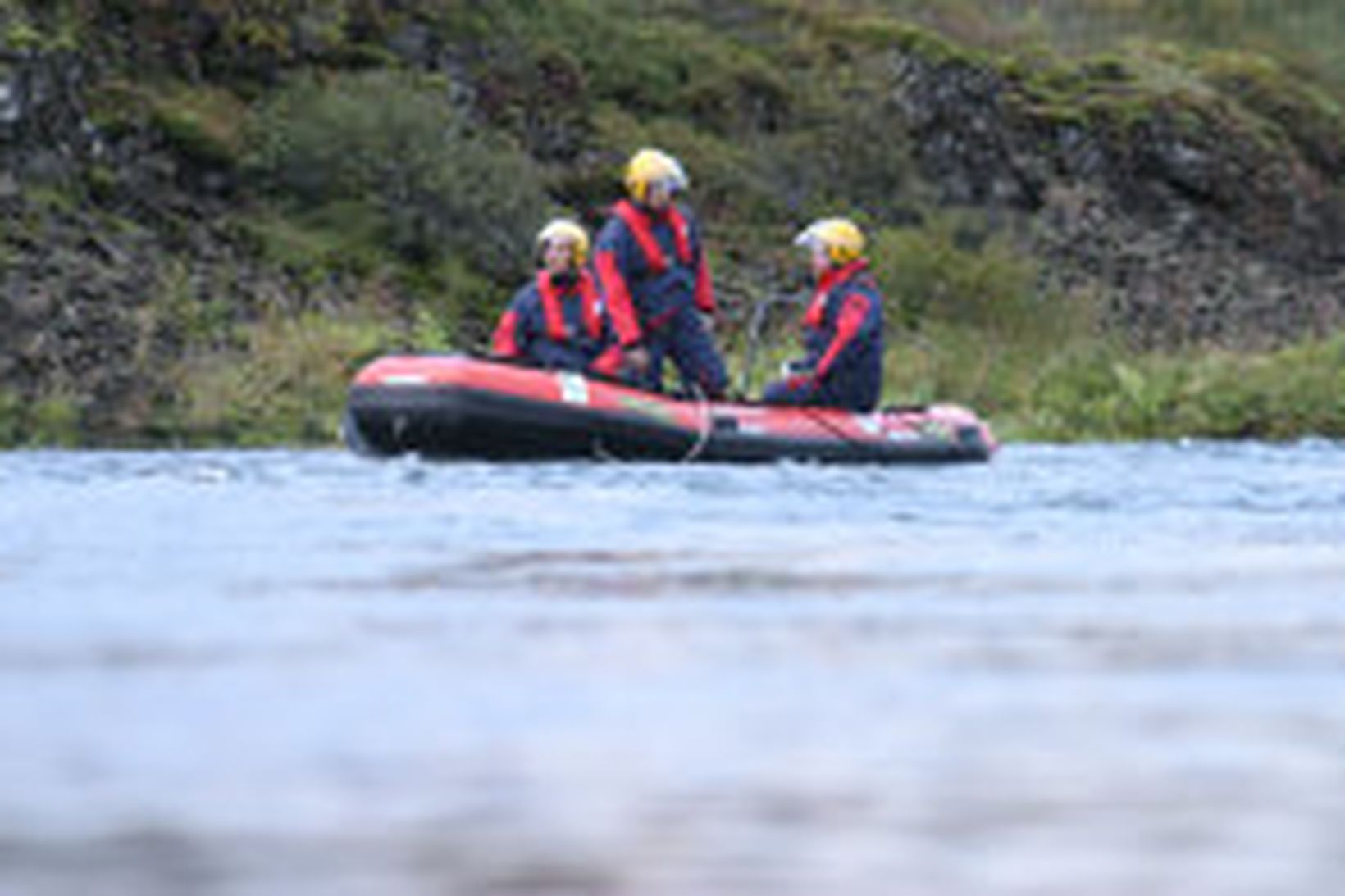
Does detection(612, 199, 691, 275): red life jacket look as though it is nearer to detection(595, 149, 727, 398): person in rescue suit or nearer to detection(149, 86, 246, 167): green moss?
detection(595, 149, 727, 398): person in rescue suit

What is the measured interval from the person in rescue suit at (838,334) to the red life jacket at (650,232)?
710 mm

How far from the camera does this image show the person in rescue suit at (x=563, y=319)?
1630 cm

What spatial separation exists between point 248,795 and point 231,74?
80.7 feet

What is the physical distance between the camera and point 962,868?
9.89ft

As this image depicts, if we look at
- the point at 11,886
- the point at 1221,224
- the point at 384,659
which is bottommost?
the point at 1221,224

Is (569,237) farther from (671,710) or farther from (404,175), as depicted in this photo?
(671,710)

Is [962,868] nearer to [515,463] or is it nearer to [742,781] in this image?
[742,781]

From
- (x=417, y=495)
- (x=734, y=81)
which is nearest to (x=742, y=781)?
(x=417, y=495)

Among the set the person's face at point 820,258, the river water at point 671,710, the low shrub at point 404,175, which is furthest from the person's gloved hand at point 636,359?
the low shrub at point 404,175

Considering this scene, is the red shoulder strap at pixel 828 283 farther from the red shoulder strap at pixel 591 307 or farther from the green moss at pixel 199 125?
Answer: the green moss at pixel 199 125

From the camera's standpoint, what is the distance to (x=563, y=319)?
16438mm

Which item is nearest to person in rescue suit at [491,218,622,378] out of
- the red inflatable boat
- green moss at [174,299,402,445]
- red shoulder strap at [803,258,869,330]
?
the red inflatable boat

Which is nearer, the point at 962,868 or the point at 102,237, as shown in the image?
the point at 962,868

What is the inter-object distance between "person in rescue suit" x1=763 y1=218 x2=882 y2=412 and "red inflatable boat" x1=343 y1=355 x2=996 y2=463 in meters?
0.49
